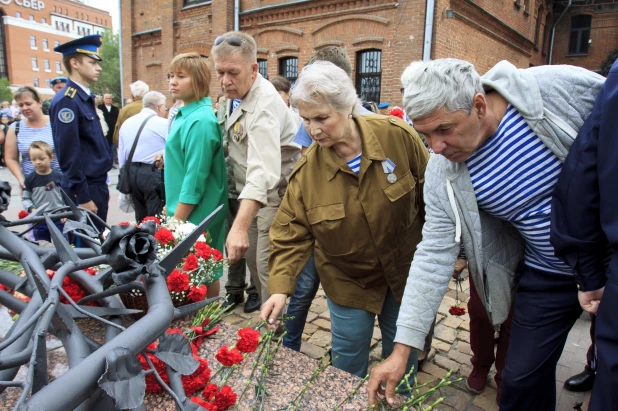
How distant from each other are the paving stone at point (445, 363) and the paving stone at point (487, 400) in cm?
30

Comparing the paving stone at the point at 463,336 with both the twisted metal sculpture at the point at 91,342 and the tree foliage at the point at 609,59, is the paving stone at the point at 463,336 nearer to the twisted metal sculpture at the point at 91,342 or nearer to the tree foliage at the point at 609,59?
the twisted metal sculpture at the point at 91,342

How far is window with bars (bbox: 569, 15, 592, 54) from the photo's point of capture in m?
20.7

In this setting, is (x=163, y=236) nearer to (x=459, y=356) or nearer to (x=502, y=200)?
(x=502, y=200)

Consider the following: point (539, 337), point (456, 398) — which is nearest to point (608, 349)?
point (539, 337)

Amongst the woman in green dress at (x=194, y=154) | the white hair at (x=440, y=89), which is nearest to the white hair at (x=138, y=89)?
the woman in green dress at (x=194, y=154)

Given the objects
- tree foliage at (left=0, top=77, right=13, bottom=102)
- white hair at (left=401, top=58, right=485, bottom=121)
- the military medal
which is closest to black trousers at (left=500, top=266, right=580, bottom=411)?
the military medal

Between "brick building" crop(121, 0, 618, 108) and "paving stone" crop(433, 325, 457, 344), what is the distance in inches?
332

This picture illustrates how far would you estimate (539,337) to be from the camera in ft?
6.12

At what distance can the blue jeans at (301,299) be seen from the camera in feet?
9.59

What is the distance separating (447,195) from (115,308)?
129cm

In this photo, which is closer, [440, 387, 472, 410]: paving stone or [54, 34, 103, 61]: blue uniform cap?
[440, 387, 472, 410]: paving stone

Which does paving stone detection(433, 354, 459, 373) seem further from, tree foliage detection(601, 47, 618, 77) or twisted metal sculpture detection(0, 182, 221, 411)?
tree foliage detection(601, 47, 618, 77)

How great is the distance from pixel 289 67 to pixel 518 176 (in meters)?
12.9

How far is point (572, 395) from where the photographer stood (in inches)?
115
